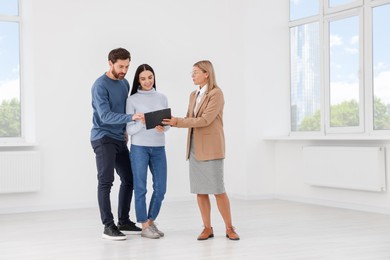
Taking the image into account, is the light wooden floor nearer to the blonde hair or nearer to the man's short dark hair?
the blonde hair

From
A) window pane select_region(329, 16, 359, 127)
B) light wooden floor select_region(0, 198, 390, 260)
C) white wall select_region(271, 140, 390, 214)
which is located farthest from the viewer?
window pane select_region(329, 16, 359, 127)

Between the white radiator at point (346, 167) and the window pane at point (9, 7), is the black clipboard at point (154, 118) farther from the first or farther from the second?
the window pane at point (9, 7)

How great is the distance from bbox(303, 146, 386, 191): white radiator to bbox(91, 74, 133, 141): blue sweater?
2.62m

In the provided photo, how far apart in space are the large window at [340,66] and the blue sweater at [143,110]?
2622mm

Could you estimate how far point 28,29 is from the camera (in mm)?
6270

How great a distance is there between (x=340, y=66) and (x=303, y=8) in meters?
0.94

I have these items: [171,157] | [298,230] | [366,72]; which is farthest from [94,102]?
[366,72]

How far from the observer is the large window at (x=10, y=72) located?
6324 mm

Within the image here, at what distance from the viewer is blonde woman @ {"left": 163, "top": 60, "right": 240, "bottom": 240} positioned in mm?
4121

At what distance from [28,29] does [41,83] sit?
0.62m

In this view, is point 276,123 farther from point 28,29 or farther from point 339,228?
point 28,29

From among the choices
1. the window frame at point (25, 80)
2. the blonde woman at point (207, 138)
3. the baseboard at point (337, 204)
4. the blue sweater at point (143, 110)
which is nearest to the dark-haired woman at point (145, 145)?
the blue sweater at point (143, 110)

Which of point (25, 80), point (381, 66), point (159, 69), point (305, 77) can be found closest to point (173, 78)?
point (159, 69)

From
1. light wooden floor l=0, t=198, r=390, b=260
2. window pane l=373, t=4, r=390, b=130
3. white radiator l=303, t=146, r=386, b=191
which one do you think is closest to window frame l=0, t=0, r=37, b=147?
light wooden floor l=0, t=198, r=390, b=260
